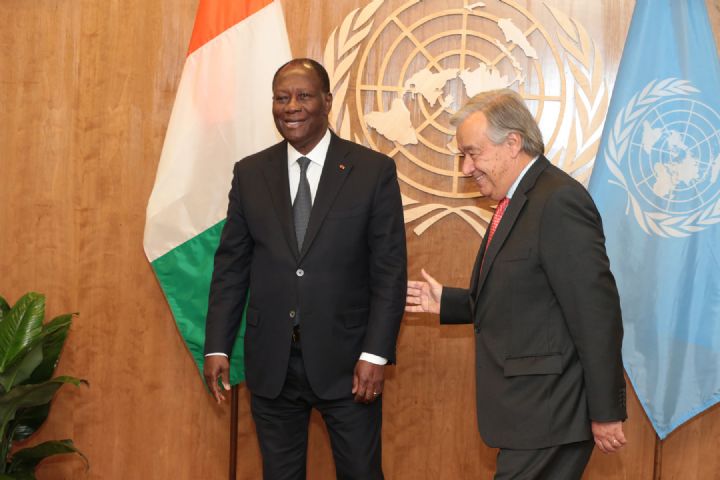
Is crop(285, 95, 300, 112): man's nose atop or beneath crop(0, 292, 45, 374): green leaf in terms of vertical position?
atop

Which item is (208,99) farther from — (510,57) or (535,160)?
(535,160)

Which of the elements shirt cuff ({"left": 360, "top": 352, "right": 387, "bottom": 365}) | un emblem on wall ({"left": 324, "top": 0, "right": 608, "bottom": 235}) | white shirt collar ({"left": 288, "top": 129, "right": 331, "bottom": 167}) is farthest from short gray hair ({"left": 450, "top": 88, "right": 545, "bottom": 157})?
un emblem on wall ({"left": 324, "top": 0, "right": 608, "bottom": 235})

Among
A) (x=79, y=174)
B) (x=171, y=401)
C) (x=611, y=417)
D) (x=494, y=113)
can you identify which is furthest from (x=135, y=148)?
(x=611, y=417)

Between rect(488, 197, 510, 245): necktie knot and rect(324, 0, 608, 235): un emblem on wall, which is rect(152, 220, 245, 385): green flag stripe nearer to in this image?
rect(324, 0, 608, 235): un emblem on wall

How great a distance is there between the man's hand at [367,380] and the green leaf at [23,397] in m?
1.12

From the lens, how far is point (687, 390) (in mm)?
3246

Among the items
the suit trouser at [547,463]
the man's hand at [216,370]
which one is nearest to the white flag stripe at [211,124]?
the man's hand at [216,370]

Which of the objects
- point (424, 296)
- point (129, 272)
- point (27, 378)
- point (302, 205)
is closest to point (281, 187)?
point (302, 205)

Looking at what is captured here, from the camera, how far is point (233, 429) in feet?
11.2

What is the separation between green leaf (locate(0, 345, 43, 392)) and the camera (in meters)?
2.95

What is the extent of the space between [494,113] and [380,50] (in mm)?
1277

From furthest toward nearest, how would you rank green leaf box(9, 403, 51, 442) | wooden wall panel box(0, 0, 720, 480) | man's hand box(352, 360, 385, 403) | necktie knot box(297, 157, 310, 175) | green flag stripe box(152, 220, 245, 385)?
wooden wall panel box(0, 0, 720, 480)
green flag stripe box(152, 220, 245, 385)
green leaf box(9, 403, 51, 442)
necktie knot box(297, 157, 310, 175)
man's hand box(352, 360, 385, 403)

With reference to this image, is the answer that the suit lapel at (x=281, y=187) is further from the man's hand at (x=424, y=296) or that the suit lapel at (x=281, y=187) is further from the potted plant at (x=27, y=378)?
the potted plant at (x=27, y=378)

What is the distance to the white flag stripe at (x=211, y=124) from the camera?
10.7 ft
